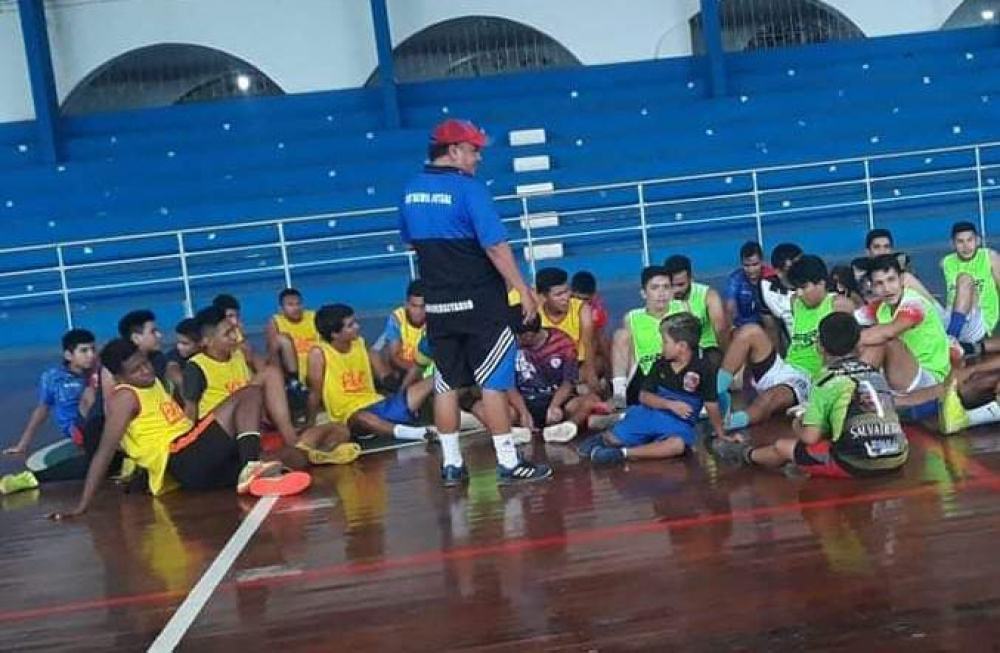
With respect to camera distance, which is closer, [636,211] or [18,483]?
[18,483]

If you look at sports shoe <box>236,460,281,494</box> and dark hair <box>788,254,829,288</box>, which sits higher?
dark hair <box>788,254,829,288</box>

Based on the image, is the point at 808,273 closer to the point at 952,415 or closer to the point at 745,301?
the point at 952,415

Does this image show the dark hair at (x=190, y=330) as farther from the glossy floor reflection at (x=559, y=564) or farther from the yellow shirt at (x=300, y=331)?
the glossy floor reflection at (x=559, y=564)

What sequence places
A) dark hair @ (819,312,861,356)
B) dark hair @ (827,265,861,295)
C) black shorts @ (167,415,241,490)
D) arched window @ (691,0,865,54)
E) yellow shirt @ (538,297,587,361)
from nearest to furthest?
dark hair @ (819,312,861,356), black shorts @ (167,415,241,490), yellow shirt @ (538,297,587,361), dark hair @ (827,265,861,295), arched window @ (691,0,865,54)

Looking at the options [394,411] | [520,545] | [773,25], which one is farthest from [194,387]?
[773,25]

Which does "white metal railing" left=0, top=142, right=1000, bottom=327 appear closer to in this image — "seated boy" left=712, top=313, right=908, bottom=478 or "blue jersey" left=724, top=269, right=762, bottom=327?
"blue jersey" left=724, top=269, right=762, bottom=327

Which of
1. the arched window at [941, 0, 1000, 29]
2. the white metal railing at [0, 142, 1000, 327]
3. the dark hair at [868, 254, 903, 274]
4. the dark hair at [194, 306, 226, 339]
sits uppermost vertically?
the arched window at [941, 0, 1000, 29]

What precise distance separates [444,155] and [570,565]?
1.74m

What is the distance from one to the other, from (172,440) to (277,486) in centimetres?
52

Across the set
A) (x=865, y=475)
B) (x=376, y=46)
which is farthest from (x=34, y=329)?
(x=865, y=475)

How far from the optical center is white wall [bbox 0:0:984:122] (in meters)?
15.4

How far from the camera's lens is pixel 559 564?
379cm

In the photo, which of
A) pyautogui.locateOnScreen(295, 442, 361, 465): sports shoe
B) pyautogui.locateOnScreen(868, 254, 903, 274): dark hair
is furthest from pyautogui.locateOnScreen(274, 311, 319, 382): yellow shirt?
pyautogui.locateOnScreen(868, 254, 903, 274): dark hair

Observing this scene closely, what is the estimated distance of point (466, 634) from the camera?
3266mm
